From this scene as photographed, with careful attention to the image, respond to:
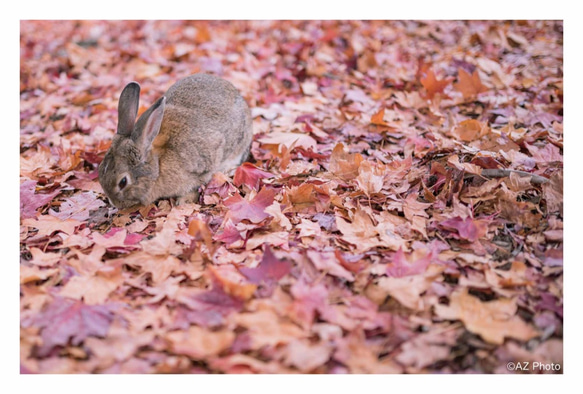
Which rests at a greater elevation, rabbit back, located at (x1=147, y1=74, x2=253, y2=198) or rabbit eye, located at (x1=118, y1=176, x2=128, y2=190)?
rabbit back, located at (x1=147, y1=74, x2=253, y2=198)

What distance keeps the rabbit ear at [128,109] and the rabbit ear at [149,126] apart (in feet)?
0.52

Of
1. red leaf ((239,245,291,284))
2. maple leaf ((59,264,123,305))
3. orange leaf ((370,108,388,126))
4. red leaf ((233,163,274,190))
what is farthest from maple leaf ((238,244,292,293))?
orange leaf ((370,108,388,126))

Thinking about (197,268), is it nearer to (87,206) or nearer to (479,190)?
(87,206)

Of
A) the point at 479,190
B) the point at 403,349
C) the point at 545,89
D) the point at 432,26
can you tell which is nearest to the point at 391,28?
the point at 432,26

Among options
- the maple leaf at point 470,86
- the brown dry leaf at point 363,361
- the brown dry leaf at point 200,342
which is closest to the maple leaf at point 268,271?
the brown dry leaf at point 200,342

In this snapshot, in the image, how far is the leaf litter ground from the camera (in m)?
2.67

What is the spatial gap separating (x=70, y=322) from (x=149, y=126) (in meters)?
1.89

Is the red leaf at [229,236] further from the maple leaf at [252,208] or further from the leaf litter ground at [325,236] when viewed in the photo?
the maple leaf at [252,208]

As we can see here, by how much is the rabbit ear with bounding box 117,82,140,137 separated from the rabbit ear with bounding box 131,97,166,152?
16 cm

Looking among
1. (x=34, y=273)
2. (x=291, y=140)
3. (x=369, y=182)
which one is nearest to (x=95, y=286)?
(x=34, y=273)

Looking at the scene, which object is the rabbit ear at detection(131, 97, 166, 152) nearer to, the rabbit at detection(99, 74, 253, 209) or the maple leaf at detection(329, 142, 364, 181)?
the rabbit at detection(99, 74, 253, 209)

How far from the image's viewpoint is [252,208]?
3840mm

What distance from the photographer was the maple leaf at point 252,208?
12.4 feet

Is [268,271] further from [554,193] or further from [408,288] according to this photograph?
[554,193]
